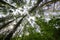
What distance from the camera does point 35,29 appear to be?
1880 millimetres

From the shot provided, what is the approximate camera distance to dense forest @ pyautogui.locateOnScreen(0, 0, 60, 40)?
1.83 metres

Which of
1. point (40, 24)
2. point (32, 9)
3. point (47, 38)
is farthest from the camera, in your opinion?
point (32, 9)

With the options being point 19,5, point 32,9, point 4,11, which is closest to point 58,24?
point 32,9

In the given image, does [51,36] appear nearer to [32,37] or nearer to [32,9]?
[32,37]

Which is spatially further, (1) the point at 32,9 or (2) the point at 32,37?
(1) the point at 32,9

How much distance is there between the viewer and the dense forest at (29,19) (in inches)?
71.9

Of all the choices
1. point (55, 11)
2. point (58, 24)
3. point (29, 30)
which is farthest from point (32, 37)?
point (55, 11)

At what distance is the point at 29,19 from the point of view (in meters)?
1.99

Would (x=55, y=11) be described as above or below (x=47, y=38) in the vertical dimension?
above

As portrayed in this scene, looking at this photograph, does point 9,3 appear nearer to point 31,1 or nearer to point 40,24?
point 31,1

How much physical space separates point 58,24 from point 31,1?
53 centimetres

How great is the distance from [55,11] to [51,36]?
0.41m

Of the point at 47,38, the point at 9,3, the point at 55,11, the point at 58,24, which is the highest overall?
the point at 9,3

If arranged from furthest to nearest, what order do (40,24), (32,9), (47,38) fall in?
1. (32,9)
2. (40,24)
3. (47,38)
